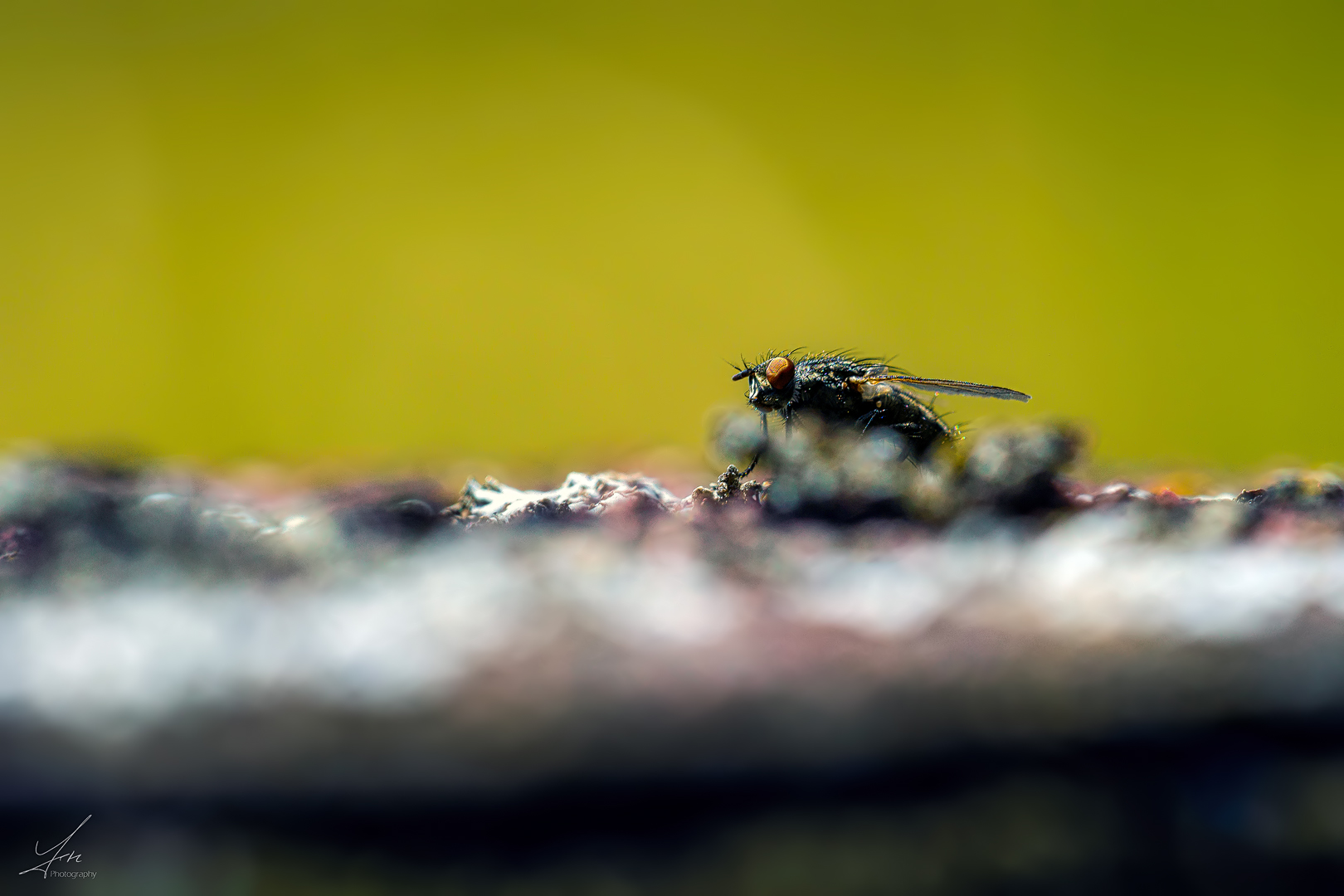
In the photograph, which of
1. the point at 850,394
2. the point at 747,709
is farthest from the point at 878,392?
the point at 747,709

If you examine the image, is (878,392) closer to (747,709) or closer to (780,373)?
(780,373)

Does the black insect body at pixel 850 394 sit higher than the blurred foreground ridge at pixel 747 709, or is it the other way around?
the black insect body at pixel 850 394

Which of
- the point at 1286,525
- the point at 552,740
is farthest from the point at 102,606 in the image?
the point at 1286,525

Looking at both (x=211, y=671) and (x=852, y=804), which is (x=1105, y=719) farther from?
(x=211, y=671)

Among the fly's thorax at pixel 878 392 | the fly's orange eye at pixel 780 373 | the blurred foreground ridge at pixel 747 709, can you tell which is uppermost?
the fly's orange eye at pixel 780 373

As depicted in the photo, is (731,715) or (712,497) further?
(712,497)

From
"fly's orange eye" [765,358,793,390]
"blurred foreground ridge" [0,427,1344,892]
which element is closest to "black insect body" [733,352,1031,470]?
"fly's orange eye" [765,358,793,390]

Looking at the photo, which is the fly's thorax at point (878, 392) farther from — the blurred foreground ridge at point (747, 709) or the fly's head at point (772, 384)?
the blurred foreground ridge at point (747, 709)

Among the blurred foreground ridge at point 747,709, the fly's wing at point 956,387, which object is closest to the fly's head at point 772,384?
the fly's wing at point 956,387
